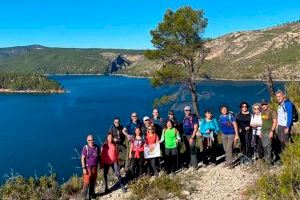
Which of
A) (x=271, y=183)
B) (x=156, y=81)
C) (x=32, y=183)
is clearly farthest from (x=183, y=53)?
(x=271, y=183)

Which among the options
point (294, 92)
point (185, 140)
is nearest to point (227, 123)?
point (185, 140)

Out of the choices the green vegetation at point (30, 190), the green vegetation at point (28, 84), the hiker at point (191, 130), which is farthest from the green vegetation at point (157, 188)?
the green vegetation at point (28, 84)

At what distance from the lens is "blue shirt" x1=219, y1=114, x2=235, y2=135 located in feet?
35.8

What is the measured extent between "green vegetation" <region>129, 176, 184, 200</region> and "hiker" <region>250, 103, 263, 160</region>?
2261 millimetres

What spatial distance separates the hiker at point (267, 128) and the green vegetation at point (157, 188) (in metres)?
2.29

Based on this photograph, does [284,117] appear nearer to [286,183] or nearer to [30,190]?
[286,183]

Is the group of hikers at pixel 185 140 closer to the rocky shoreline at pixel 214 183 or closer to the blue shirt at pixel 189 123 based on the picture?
the blue shirt at pixel 189 123

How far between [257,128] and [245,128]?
38 cm

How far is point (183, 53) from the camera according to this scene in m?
22.0

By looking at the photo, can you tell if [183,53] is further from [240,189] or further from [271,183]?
[271,183]

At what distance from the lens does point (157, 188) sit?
9938 mm

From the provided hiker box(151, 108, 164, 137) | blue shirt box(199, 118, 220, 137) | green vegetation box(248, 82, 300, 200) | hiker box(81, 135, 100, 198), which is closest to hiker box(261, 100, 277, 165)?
blue shirt box(199, 118, 220, 137)

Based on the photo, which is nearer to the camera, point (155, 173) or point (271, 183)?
point (271, 183)

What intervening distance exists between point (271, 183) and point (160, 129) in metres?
4.63
